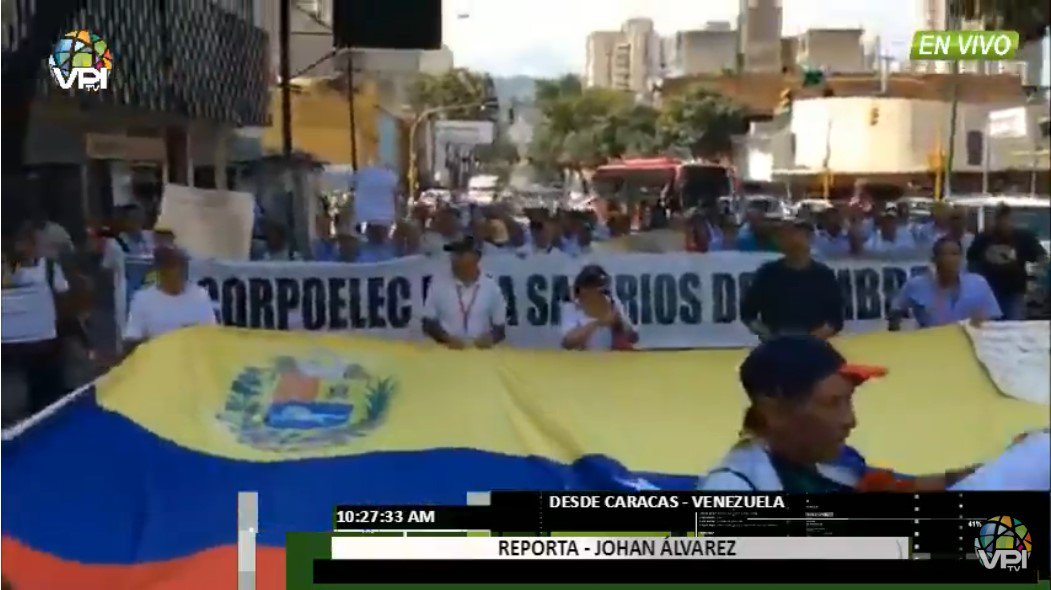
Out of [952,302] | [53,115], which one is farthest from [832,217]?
[53,115]

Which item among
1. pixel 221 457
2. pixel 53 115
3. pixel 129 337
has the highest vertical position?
pixel 53 115

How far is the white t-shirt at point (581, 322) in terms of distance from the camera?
201 cm

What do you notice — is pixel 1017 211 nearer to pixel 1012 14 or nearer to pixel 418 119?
pixel 1012 14

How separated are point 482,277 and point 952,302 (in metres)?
0.89

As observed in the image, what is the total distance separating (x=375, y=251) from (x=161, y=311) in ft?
1.36

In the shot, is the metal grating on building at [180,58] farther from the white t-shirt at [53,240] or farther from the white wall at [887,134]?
the white wall at [887,134]

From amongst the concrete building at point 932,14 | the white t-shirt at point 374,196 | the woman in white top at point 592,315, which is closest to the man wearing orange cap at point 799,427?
the woman in white top at point 592,315

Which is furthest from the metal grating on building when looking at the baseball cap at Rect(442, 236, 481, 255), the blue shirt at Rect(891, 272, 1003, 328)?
the blue shirt at Rect(891, 272, 1003, 328)

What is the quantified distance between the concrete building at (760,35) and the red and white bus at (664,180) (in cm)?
21

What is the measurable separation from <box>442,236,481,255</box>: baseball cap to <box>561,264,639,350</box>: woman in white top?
198 millimetres

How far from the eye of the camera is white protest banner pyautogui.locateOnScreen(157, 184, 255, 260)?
197 cm

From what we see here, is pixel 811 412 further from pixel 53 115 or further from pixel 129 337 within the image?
pixel 53 115

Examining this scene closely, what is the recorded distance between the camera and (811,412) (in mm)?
2004

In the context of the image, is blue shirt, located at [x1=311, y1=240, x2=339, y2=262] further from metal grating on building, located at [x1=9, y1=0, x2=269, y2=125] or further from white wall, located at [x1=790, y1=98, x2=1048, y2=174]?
white wall, located at [x1=790, y1=98, x2=1048, y2=174]
